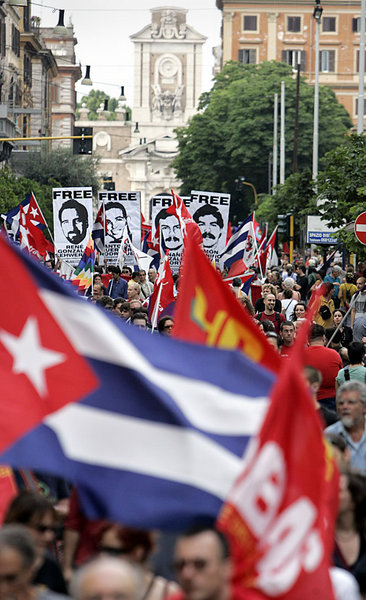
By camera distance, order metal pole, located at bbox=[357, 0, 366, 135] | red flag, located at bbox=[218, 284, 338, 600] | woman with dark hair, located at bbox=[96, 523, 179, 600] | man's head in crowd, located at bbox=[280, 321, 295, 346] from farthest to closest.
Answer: metal pole, located at bbox=[357, 0, 366, 135] → man's head in crowd, located at bbox=[280, 321, 295, 346] → woman with dark hair, located at bbox=[96, 523, 179, 600] → red flag, located at bbox=[218, 284, 338, 600]

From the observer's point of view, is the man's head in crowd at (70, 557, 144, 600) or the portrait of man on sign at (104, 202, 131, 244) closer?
the man's head in crowd at (70, 557, 144, 600)

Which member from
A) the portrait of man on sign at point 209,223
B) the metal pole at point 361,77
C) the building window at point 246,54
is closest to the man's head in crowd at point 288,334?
the portrait of man on sign at point 209,223

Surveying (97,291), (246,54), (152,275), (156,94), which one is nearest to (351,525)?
(97,291)

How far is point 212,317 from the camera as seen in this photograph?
558cm

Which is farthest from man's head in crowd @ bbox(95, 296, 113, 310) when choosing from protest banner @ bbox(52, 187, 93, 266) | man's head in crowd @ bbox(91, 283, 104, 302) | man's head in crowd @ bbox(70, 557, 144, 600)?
man's head in crowd @ bbox(70, 557, 144, 600)

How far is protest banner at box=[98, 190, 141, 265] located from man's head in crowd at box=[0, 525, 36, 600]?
20701 millimetres

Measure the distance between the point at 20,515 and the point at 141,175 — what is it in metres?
133

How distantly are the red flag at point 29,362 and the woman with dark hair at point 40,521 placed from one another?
44 centimetres

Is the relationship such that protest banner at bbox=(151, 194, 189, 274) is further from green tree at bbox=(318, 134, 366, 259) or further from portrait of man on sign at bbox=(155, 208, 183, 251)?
green tree at bbox=(318, 134, 366, 259)

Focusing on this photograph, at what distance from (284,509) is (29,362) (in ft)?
3.85

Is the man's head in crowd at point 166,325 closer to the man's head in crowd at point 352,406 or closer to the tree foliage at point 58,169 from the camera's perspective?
the man's head in crowd at point 352,406

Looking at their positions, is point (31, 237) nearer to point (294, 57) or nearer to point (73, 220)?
point (73, 220)

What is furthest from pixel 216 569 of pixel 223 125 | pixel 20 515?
pixel 223 125

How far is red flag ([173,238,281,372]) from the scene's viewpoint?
18.1 ft
